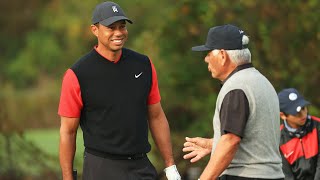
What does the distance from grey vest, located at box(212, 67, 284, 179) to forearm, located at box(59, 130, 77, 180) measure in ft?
4.66

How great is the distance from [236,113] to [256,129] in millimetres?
200

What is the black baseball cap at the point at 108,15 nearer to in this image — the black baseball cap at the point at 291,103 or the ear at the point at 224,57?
the ear at the point at 224,57

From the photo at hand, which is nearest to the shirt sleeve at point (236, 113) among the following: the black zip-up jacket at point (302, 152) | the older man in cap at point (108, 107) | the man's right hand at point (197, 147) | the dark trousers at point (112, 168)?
the man's right hand at point (197, 147)

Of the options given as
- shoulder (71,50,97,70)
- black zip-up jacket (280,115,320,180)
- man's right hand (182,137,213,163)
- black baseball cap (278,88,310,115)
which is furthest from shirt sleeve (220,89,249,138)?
black zip-up jacket (280,115,320,180)

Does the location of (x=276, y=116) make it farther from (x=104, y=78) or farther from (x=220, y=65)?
(x=104, y=78)

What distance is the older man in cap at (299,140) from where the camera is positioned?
9336 millimetres

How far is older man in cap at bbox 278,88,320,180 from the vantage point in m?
9.34

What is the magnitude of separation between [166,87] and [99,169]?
7.16 m

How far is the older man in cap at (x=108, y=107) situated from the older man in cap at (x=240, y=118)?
1.04m

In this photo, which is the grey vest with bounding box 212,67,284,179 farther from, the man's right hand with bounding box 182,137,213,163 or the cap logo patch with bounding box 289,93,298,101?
the cap logo patch with bounding box 289,93,298,101

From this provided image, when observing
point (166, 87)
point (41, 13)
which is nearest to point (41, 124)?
point (166, 87)

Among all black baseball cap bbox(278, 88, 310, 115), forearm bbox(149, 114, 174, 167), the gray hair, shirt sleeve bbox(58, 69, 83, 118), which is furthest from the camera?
black baseball cap bbox(278, 88, 310, 115)

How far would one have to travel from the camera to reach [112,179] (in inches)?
314

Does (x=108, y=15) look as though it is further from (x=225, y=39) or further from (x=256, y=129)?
(x=256, y=129)
